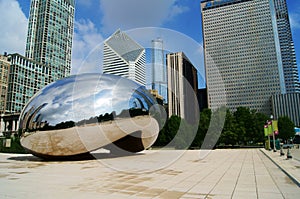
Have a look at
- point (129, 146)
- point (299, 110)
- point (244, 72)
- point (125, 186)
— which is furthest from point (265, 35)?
point (125, 186)

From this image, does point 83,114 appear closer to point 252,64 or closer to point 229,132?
point 229,132

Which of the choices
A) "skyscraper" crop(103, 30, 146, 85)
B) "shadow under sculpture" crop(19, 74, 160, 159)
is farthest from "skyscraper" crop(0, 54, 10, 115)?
"skyscraper" crop(103, 30, 146, 85)

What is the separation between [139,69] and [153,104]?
5.28 metres

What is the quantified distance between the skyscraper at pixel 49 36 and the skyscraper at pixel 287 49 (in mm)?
145512

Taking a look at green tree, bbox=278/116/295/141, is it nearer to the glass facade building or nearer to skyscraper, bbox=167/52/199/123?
skyscraper, bbox=167/52/199/123

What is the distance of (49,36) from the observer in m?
121

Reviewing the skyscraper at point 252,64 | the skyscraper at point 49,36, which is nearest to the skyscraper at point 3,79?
the skyscraper at point 49,36

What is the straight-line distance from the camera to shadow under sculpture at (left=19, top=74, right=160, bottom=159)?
1087 centimetres

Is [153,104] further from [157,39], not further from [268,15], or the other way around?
[268,15]

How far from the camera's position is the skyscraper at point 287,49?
147 metres

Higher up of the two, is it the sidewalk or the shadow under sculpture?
the shadow under sculpture

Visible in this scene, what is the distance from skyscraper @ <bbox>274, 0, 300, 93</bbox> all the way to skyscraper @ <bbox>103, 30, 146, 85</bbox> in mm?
165825

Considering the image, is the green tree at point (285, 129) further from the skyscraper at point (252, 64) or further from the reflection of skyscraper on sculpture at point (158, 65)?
the reflection of skyscraper on sculpture at point (158, 65)

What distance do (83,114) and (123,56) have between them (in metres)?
4.49
